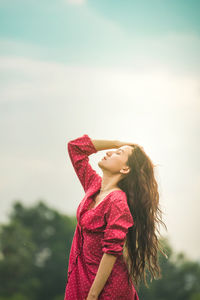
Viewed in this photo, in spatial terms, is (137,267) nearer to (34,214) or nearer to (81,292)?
(81,292)

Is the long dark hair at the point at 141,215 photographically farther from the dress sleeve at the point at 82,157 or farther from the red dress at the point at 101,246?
the dress sleeve at the point at 82,157

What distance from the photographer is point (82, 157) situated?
9.75 ft

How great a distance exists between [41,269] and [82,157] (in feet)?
93.3

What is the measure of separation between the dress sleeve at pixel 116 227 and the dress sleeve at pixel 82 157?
436mm

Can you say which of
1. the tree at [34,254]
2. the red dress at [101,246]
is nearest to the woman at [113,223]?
the red dress at [101,246]

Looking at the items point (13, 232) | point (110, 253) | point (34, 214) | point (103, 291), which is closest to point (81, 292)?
point (103, 291)

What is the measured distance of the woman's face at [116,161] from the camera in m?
2.82

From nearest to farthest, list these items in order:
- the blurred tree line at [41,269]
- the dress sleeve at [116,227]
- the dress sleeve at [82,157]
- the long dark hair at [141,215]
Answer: the dress sleeve at [116,227] < the long dark hair at [141,215] < the dress sleeve at [82,157] < the blurred tree line at [41,269]

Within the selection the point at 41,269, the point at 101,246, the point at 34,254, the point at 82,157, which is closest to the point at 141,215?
the point at 101,246

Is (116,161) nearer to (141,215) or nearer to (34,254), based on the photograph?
(141,215)

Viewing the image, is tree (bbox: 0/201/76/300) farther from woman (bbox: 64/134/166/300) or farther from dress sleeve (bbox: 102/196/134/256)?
dress sleeve (bbox: 102/196/134/256)

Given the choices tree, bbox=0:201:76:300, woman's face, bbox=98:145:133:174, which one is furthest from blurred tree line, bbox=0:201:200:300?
woman's face, bbox=98:145:133:174

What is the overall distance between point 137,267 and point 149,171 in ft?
2.12

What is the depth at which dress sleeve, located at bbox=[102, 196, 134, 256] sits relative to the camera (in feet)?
8.13
